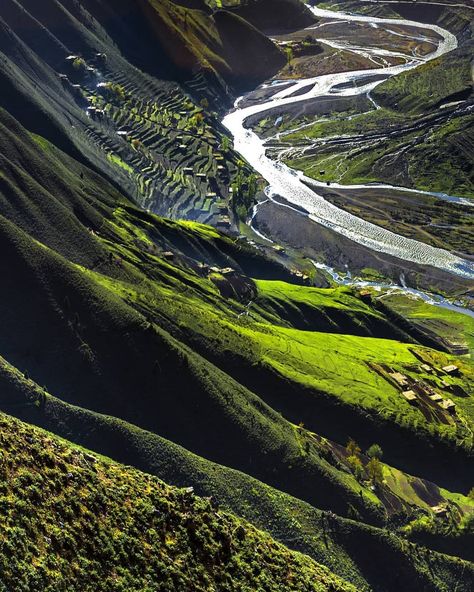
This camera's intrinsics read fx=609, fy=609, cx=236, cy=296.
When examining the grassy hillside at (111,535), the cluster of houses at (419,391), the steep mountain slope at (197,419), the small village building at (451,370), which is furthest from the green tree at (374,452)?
the small village building at (451,370)

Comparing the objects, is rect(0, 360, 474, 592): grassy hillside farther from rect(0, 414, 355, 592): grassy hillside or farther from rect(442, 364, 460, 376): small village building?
rect(442, 364, 460, 376): small village building

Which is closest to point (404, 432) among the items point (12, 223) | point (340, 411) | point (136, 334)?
point (340, 411)

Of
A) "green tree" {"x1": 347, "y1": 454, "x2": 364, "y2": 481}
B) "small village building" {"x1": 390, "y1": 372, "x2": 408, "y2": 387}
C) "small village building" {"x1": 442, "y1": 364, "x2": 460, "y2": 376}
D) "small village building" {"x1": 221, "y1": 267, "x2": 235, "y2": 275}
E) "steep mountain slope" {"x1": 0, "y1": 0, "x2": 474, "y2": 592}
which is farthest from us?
"small village building" {"x1": 221, "y1": 267, "x2": 235, "y2": 275}

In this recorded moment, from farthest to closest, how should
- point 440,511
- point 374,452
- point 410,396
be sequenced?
point 410,396 → point 374,452 → point 440,511

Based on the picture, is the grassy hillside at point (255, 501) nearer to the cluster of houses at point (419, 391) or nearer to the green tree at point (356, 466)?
the green tree at point (356, 466)

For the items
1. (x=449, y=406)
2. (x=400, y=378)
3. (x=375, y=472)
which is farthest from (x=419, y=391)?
(x=375, y=472)

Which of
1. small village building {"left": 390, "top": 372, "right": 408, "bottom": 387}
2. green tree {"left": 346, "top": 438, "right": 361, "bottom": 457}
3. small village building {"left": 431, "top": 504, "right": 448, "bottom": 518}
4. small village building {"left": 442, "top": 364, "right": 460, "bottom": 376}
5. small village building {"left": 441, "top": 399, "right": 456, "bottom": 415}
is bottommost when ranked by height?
small village building {"left": 431, "top": 504, "right": 448, "bottom": 518}

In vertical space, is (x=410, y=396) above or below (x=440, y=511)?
above

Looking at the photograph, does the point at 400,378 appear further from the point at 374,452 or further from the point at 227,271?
the point at 227,271

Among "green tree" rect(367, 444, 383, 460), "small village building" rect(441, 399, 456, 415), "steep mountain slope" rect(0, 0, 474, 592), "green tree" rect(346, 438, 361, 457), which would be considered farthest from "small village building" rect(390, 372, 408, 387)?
"green tree" rect(346, 438, 361, 457)
